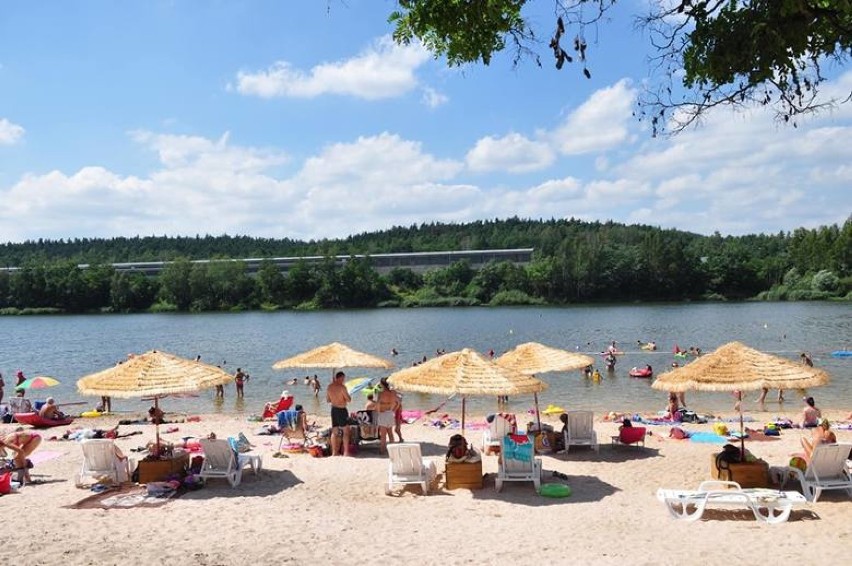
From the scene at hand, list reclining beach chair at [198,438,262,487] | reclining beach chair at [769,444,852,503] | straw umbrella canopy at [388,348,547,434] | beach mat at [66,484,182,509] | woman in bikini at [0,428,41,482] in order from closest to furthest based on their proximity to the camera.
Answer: reclining beach chair at [769,444,852,503], beach mat at [66,484,182,509], straw umbrella canopy at [388,348,547,434], reclining beach chair at [198,438,262,487], woman in bikini at [0,428,41,482]

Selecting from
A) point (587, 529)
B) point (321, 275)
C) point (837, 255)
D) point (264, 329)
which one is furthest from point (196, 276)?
point (587, 529)

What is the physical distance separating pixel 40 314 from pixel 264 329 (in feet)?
215

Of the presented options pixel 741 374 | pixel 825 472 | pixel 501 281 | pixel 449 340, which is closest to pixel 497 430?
pixel 741 374

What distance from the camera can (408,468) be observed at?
11.1 metres

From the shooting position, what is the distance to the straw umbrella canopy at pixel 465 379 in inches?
439

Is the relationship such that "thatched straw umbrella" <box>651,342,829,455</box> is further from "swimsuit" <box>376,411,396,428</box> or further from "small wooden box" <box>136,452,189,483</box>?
"small wooden box" <box>136,452,189,483</box>

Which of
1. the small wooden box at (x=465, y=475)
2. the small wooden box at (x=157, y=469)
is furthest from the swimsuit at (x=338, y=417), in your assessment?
the small wooden box at (x=465, y=475)

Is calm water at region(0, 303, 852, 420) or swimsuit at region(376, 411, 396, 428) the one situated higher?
swimsuit at region(376, 411, 396, 428)

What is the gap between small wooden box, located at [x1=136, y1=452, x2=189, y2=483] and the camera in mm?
11500

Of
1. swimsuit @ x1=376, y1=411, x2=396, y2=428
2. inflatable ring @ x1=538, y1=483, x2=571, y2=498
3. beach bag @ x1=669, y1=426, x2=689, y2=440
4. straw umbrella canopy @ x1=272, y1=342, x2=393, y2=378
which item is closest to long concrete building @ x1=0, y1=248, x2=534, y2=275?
beach bag @ x1=669, y1=426, x2=689, y2=440

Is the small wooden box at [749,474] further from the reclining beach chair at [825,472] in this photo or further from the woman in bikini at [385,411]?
the woman in bikini at [385,411]

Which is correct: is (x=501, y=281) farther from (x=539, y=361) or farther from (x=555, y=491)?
(x=555, y=491)

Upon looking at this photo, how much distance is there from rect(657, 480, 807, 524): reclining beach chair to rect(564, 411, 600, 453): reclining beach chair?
4.08m

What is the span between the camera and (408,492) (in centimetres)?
1112
